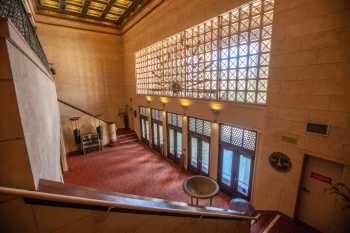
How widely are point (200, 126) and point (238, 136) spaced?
6.31 ft

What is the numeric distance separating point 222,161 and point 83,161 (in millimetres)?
8123

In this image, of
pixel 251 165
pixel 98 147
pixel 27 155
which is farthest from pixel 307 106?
pixel 98 147

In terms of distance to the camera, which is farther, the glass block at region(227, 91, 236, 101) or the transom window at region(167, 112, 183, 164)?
the transom window at region(167, 112, 183, 164)

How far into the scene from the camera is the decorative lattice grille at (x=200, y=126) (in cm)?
708

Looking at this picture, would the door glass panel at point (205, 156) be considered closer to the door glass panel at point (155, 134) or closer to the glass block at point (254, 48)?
the glass block at point (254, 48)

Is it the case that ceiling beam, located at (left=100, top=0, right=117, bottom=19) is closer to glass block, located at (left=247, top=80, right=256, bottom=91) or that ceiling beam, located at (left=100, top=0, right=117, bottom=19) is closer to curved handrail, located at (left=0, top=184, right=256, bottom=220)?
glass block, located at (left=247, top=80, right=256, bottom=91)

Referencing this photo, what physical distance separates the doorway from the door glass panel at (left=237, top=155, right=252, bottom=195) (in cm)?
159

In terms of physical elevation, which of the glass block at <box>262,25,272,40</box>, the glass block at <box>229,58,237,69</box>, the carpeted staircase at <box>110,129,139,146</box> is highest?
the glass block at <box>262,25,272,40</box>

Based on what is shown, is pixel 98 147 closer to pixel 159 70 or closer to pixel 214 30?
pixel 159 70

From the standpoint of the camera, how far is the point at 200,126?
743 centimetres

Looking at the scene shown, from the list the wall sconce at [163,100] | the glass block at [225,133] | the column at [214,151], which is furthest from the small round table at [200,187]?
the wall sconce at [163,100]

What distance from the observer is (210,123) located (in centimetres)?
691

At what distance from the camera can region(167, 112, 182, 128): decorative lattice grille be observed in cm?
870

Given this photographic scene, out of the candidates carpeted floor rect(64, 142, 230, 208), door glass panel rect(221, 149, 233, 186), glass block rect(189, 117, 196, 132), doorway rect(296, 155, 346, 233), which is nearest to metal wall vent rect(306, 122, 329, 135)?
doorway rect(296, 155, 346, 233)
